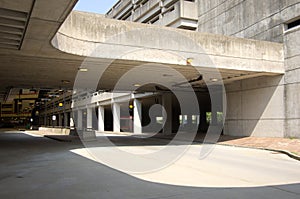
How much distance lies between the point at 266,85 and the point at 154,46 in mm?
9644

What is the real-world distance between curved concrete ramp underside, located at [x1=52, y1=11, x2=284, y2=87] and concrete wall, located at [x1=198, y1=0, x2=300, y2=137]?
144cm

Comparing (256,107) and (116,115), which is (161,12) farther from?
(256,107)

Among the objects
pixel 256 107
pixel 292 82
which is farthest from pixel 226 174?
pixel 256 107

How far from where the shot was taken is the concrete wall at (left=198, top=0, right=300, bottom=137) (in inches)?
725

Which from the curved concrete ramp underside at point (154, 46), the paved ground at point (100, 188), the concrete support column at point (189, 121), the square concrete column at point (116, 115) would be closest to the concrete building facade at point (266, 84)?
the curved concrete ramp underside at point (154, 46)

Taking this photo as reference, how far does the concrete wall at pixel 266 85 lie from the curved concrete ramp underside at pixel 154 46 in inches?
56.9

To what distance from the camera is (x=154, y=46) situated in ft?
47.2

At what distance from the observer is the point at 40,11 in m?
7.79

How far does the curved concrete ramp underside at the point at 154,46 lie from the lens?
1262 cm

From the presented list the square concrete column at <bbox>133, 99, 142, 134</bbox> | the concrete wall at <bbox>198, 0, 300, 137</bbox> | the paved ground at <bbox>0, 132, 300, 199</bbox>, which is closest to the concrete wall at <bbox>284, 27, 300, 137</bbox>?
the concrete wall at <bbox>198, 0, 300, 137</bbox>

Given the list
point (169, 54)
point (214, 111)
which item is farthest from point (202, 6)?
point (169, 54)

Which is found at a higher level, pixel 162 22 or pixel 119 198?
pixel 162 22

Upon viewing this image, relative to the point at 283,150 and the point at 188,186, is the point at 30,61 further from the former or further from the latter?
the point at 283,150

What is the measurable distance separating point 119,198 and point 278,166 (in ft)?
21.5
